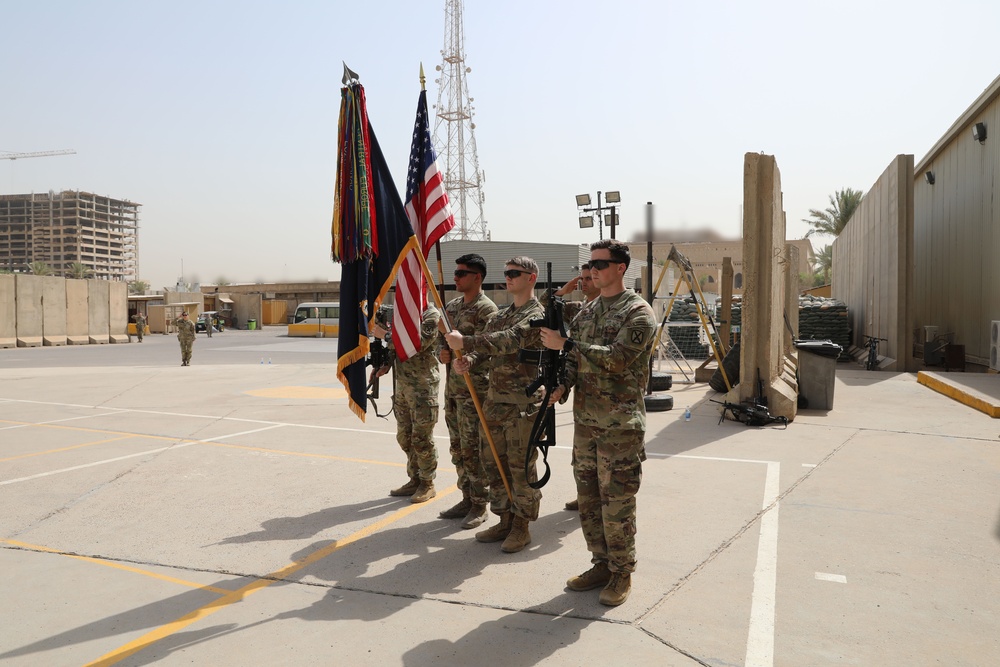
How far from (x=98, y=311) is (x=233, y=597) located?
38.5 meters

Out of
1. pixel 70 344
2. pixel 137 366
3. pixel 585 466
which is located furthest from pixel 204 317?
pixel 585 466

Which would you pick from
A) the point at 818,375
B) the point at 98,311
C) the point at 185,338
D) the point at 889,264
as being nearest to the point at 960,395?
the point at 818,375

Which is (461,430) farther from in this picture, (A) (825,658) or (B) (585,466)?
(A) (825,658)

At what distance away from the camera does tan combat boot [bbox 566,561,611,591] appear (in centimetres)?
402

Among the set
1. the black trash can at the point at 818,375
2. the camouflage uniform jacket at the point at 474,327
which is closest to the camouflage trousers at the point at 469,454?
the camouflage uniform jacket at the point at 474,327

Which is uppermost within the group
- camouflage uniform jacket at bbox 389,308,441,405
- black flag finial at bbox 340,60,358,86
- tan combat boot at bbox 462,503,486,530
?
black flag finial at bbox 340,60,358,86

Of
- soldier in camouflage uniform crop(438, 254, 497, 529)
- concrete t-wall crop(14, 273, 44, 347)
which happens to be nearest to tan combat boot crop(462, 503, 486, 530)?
soldier in camouflage uniform crop(438, 254, 497, 529)

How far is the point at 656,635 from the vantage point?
3.46m

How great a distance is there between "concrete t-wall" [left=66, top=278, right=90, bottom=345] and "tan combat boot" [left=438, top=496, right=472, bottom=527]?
36058 millimetres

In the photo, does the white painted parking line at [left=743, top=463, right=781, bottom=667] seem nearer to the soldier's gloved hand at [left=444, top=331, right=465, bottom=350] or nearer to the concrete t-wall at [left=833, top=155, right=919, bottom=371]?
the soldier's gloved hand at [left=444, top=331, right=465, bottom=350]

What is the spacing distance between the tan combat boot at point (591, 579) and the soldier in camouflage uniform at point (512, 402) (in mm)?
759

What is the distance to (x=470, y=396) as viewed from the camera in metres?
5.35

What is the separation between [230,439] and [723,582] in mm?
6745

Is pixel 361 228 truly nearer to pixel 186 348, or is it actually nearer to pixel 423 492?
pixel 423 492
